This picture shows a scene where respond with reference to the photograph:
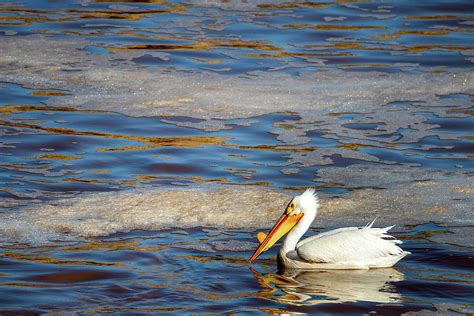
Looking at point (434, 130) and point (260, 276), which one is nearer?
point (260, 276)

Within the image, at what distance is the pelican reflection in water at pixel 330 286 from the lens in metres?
4.93

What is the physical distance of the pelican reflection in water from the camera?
194 inches

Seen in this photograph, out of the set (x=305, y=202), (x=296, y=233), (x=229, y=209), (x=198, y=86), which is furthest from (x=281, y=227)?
(x=198, y=86)

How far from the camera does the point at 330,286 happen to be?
516 centimetres

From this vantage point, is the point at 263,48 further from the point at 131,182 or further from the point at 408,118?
the point at 131,182

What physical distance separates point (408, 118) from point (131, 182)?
8.60ft

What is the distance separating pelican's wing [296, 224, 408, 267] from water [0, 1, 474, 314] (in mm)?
90

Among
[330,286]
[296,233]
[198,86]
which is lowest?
[330,286]

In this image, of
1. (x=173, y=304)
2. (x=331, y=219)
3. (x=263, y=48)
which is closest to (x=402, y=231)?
(x=331, y=219)

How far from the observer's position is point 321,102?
8914mm

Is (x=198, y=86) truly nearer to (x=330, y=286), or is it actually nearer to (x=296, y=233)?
(x=296, y=233)

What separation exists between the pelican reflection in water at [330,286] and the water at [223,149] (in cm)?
2

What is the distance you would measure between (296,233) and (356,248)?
0.44 metres

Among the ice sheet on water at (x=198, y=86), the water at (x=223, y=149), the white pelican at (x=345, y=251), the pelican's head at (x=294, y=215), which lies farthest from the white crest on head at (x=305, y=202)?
the ice sheet on water at (x=198, y=86)
